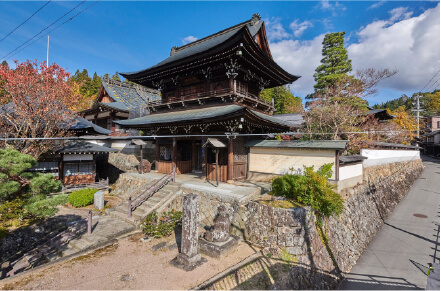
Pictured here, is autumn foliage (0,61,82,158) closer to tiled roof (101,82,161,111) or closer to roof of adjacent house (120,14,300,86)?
roof of adjacent house (120,14,300,86)

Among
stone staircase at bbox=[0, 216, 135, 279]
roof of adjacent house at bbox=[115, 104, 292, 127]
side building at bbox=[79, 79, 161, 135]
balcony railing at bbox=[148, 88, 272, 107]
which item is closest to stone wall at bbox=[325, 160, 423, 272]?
roof of adjacent house at bbox=[115, 104, 292, 127]

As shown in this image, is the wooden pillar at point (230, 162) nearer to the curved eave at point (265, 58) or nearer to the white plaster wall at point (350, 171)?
the curved eave at point (265, 58)

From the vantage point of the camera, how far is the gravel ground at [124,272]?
6.36 metres

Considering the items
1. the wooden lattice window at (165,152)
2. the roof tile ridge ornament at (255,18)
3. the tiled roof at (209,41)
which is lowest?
the wooden lattice window at (165,152)

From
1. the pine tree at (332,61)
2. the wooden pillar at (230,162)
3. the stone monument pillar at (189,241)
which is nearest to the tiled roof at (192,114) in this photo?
the wooden pillar at (230,162)

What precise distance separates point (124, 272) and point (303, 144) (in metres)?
11.2

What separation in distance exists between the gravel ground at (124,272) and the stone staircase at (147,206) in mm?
2380

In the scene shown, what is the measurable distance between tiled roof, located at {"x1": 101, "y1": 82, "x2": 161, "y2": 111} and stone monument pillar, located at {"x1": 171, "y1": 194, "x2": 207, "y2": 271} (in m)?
23.9

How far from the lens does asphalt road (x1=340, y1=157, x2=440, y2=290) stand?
889cm

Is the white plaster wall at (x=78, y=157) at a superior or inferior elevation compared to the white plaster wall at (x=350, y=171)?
superior

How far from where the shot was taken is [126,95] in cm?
3319

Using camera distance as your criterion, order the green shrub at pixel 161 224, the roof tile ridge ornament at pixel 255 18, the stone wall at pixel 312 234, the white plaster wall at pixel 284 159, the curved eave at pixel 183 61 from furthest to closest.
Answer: the roof tile ridge ornament at pixel 255 18, the curved eave at pixel 183 61, the white plaster wall at pixel 284 159, the green shrub at pixel 161 224, the stone wall at pixel 312 234

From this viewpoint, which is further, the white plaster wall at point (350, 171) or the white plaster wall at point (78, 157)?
the white plaster wall at point (78, 157)

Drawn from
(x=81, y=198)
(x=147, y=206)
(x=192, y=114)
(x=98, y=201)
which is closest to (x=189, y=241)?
(x=147, y=206)
